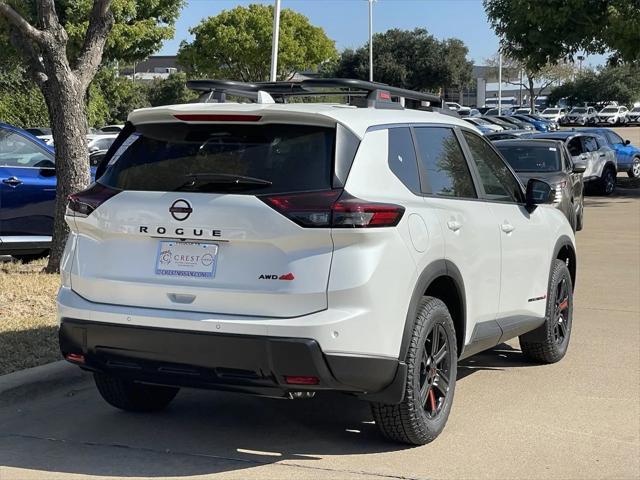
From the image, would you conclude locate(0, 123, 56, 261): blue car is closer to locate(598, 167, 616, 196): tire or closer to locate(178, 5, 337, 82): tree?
→ locate(598, 167, 616, 196): tire

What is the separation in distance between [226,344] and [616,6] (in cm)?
1879

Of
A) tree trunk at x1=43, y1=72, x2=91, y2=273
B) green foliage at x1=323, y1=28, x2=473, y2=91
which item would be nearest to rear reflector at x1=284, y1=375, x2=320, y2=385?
tree trunk at x1=43, y1=72, x2=91, y2=273

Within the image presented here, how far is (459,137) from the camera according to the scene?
605cm

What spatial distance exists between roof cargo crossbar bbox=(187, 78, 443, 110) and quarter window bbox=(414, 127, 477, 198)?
0.31m

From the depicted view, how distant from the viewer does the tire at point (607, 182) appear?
23.3 metres

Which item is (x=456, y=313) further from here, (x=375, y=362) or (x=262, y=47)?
(x=262, y=47)

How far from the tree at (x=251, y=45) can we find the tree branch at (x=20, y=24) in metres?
41.2

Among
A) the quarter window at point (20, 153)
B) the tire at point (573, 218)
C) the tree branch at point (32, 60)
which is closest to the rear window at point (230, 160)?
the tree branch at point (32, 60)

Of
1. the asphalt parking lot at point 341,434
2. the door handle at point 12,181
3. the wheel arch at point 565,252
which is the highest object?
the door handle at point 12,181

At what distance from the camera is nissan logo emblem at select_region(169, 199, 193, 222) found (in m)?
4.66

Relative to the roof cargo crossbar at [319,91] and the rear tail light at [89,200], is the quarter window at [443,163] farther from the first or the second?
the rear tail light at [89,200]

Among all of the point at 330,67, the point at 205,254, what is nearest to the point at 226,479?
the point at 205,254

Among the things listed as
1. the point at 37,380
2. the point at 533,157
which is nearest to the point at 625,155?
the point at 533,157

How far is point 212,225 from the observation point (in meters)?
4.60
